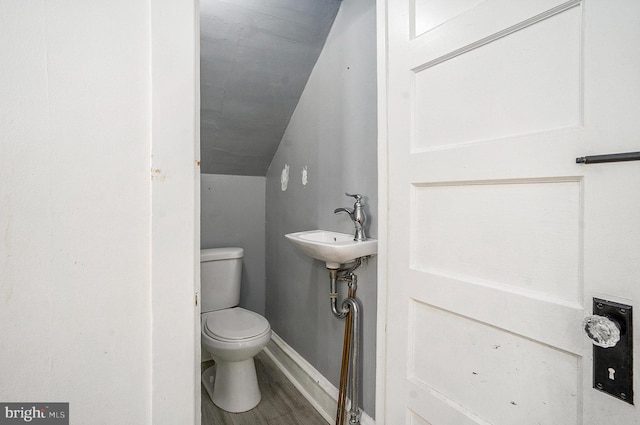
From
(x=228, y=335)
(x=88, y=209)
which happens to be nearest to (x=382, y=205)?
(x=88, y=209)

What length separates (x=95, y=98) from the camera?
65cm

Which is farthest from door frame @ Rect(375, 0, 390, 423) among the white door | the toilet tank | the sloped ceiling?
the toilet tank

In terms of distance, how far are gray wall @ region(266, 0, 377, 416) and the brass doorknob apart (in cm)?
84

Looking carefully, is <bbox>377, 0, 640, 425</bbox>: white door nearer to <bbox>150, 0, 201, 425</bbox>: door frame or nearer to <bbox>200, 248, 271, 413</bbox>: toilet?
<bbox>150, 0, 201, 425</bbox>: door frame

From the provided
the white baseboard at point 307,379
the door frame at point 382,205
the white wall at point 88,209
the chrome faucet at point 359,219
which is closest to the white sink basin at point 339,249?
the chrome faucet at point 359,219

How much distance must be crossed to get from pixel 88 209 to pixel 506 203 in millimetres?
1015

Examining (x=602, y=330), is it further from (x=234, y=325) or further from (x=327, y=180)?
(x=234, y=325)

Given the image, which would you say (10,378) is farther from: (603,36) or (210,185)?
(210,185)

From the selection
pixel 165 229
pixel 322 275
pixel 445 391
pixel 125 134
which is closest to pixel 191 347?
pixel 165 229

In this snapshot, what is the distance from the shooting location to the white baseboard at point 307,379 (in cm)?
163

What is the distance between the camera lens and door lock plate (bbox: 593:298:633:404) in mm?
589

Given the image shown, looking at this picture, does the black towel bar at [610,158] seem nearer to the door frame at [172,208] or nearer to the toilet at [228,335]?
the door frame at [172,208]

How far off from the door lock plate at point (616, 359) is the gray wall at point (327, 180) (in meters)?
0.84

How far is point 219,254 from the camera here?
6.95 ft
